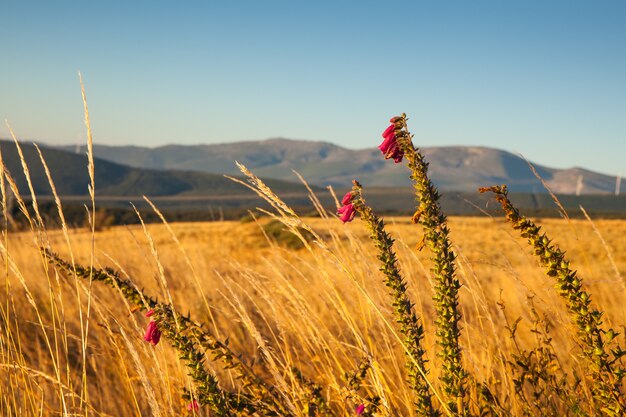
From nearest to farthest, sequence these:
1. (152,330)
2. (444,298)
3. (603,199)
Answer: (444,298) → (152,330) → (603,199)

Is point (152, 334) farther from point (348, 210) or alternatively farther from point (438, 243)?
point (438, 243)

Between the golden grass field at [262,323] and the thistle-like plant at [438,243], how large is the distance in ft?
0.70

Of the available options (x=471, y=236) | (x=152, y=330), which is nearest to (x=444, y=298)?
→ (x=152, y=330)

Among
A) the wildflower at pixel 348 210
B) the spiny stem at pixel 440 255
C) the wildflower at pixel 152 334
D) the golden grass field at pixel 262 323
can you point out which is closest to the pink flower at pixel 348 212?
the wildflower at pixel 348 210

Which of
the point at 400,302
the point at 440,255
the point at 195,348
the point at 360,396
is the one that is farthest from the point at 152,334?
the point at 440,255

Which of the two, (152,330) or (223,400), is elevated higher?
(152,330)

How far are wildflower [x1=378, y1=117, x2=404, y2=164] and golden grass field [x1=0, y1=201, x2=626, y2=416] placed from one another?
371 mm

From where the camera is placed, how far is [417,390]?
5.74ft

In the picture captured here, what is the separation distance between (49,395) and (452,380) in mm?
2850

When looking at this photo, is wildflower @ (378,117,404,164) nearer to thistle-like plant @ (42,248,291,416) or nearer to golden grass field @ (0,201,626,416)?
golden grass field @ (0,201,626,416)

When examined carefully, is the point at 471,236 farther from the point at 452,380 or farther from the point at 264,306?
the point at 452,380

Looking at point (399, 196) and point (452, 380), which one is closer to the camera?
point (452, 380)

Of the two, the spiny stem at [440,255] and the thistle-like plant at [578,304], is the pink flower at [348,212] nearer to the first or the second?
the spiny stem at [440,255]

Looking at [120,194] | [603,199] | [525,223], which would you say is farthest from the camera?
[120,194]
